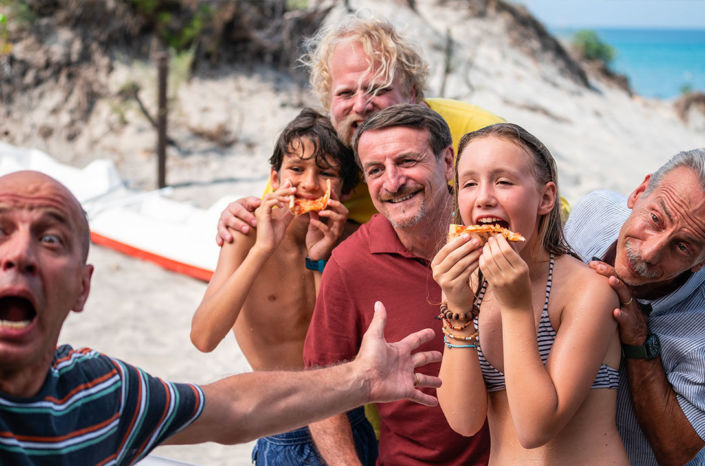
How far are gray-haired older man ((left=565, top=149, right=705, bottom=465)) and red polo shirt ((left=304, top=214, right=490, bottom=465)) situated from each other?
608 mm

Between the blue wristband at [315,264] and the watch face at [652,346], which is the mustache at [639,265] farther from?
the blue wristband at [315,264]

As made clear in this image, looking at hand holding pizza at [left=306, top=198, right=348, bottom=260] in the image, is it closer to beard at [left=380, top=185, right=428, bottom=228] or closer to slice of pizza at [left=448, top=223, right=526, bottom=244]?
beard at [left=380, top=185, right=428, bottom=228]

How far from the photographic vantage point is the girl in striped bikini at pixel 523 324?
2.21 meters

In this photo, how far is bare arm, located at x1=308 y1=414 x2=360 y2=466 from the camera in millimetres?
3004

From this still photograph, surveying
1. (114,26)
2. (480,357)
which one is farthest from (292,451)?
(114,26)

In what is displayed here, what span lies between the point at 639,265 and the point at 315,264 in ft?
4.97

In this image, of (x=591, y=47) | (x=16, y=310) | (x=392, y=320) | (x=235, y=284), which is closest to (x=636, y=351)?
(x=392, y=320)

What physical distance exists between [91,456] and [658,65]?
88.4 meters

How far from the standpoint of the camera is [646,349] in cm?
253

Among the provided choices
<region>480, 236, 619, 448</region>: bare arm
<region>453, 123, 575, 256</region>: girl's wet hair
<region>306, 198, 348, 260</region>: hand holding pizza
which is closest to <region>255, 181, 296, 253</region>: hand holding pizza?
<region>306, 198, 348, 260</region>: hand holding pizza

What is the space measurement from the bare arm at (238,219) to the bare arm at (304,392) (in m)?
1.07

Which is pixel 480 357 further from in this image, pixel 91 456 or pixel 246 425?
pixel 91 456

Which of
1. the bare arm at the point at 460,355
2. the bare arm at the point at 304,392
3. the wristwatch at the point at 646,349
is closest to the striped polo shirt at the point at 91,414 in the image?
the bare arm at the point at 304,392

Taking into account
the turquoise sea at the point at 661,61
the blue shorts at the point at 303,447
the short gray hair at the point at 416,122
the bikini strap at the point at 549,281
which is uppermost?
the short gray hair at the point at 416,122
